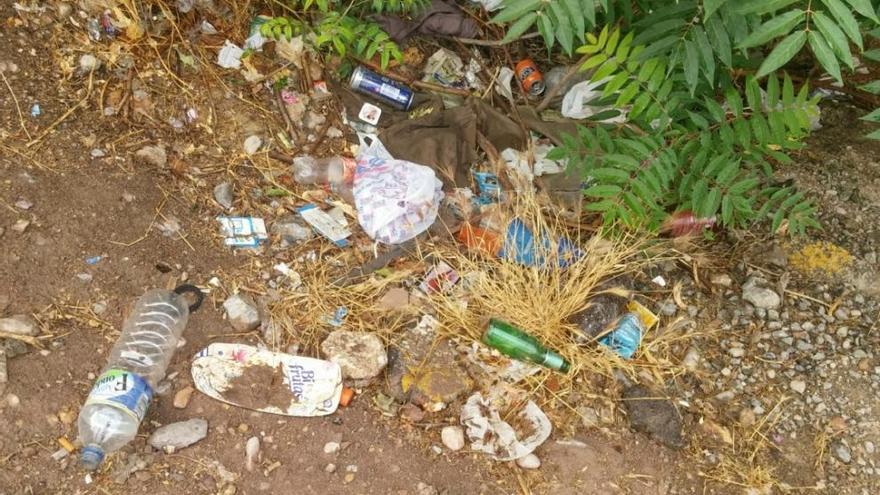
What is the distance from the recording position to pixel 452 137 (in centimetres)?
280

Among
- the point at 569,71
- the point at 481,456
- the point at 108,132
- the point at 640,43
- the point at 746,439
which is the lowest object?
the point at 481,456

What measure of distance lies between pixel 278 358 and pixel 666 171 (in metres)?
1.41

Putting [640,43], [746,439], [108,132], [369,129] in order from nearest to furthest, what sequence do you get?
[640,43], [746,439], [108,132], [369,129]

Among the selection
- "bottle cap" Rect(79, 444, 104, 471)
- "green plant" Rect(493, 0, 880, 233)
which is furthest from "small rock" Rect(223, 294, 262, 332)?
"green plant" Rect(493, 0, 880, 233)

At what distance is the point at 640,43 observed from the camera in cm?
217

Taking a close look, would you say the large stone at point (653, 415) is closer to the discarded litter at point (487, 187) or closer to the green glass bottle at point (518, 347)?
the green glass bottle at point (518, 347)

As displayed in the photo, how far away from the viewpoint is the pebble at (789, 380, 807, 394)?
95.7 inches

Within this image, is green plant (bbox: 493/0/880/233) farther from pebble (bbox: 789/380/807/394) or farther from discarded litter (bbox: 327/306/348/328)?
discarded litter (bbox: 327/306/348/328)

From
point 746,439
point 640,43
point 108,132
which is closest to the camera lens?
point 640,43

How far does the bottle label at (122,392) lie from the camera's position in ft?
6.45

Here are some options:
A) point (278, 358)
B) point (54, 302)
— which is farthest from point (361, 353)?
point (54, 302)

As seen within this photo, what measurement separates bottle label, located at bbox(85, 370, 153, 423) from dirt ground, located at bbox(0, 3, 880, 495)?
0.36ft

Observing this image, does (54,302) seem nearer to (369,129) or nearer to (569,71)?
(369,129)

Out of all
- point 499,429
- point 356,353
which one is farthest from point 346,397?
point 499,429
